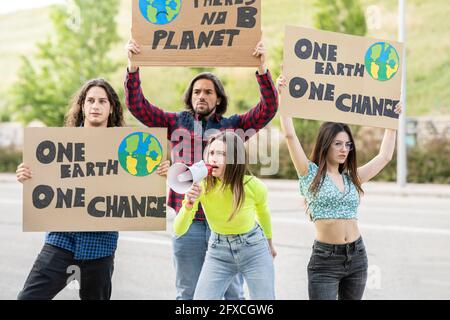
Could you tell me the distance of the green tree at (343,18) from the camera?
2105 cm

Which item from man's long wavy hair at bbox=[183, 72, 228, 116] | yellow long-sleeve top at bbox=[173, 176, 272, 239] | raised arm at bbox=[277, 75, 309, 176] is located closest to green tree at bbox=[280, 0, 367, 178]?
man's long wavy hair at bbox=[183, 72, 228, 116]

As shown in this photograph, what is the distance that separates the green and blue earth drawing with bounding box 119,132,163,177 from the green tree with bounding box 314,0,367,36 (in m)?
17.5

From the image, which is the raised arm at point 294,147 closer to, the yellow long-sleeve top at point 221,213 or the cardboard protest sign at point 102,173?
the yellow long-sleeve top at point 221,213

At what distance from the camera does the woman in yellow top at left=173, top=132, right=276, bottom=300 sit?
13.3 feet

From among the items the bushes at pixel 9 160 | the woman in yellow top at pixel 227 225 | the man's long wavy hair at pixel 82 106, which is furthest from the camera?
the bushes at pixel 9 160

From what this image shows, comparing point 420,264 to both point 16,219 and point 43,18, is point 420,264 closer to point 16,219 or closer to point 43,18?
point 16,219

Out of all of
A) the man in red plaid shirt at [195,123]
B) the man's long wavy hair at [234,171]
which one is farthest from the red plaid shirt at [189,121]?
the man's long wavy hair at [234,171]

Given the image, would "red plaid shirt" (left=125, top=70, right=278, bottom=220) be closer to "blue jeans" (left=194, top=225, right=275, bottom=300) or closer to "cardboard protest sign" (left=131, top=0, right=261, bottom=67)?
"cardboard protest sign" (left=131, top=0, right=261, bottom=67)

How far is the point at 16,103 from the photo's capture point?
25.2m

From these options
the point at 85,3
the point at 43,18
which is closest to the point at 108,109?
the point at 85,3

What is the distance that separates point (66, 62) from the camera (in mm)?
25359

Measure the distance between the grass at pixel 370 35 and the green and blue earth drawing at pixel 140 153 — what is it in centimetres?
1845

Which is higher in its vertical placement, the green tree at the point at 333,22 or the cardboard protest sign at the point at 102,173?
the green tree at the point at 333,22

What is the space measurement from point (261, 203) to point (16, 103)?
22.3 m
